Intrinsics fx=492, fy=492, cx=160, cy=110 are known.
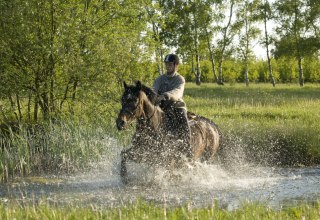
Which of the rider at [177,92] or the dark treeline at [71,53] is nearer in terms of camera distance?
the rider at [177,92]

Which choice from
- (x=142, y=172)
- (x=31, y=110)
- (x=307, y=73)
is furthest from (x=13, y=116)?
(x=307, y=73)

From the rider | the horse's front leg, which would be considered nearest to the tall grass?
the horse's front leg

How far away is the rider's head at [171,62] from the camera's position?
10320mm

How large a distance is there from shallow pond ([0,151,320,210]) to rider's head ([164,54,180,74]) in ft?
6.92

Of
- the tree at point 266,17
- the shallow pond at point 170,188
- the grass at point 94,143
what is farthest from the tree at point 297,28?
the shallow pond at point 170,188

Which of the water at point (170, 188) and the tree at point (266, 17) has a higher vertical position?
the tree at point (266, 17)

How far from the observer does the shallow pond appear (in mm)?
8984

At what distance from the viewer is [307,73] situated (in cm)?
7519

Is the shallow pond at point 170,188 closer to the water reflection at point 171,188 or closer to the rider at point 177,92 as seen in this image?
the water reflection at point 171,188

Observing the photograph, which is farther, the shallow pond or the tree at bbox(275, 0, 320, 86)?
the tree at bbox(275, 0, 320, 86)

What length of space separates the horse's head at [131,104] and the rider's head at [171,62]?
3.79 ft

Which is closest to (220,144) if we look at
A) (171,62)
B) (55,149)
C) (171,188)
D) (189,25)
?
(171,188)

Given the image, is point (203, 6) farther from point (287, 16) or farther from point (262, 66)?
point (262, 66)

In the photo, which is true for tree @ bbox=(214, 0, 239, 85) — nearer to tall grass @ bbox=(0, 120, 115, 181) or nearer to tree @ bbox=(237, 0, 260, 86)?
tree @ bbox=(237, 0, 260, 86)
